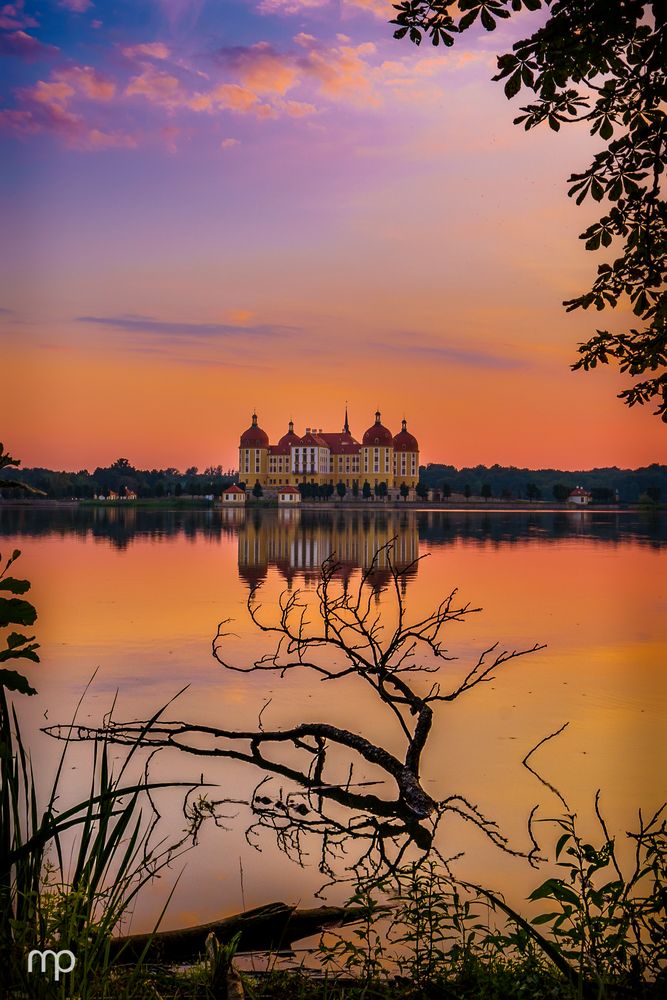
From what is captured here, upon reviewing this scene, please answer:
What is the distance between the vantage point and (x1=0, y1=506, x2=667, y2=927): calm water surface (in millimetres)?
5180

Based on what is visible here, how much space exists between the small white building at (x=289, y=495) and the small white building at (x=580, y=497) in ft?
109

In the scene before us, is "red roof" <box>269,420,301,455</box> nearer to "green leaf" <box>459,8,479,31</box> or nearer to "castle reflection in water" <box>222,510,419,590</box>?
"castle reflection in water" <box>222,510,419,590</box>

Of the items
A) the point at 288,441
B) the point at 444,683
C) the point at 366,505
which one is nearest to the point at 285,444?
the point at 288,441

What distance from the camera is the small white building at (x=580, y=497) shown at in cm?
11447

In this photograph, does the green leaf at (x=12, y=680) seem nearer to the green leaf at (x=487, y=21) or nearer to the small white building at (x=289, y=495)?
the green leaf at (x=487, y=21)

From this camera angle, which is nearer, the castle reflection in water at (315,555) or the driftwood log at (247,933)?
the driftwood log at (247,933)

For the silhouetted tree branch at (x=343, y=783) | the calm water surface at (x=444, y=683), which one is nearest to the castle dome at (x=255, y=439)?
the calm water surface at (x=444, y=683)

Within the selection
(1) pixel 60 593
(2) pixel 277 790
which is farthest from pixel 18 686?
(1) pixel 60 593

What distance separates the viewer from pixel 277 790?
5.95m

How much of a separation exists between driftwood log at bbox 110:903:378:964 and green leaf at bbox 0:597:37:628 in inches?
52.8

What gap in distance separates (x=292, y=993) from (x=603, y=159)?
12.3 ft

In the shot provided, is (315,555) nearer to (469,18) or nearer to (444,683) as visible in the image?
(444,683)

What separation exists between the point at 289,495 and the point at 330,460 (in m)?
18.3

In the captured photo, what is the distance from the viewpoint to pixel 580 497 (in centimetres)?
11500
